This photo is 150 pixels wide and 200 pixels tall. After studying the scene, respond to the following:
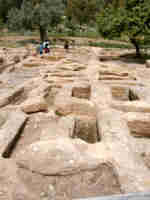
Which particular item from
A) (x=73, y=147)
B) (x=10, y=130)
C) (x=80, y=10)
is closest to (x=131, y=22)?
(x=10, y=130)

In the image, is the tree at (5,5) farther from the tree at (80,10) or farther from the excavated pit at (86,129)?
the excavated pit at (86,129)

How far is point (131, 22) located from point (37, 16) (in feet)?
38.4

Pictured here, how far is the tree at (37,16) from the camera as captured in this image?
19062mm

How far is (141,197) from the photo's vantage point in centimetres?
125

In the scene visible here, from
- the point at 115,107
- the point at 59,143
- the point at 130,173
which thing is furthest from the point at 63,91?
the point at 130,173

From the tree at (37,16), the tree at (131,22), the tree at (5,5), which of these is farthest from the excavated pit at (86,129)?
the tree at (5,5)

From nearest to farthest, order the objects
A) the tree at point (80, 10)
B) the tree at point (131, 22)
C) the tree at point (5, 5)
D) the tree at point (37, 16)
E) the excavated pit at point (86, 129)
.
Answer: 1. the excavated pit at point (86, 129)
2. the tree at point (131, 22)
3. the tree at point (37, 16)
4. the tree at point (5, 5)
5. the tree at point (80, 10)

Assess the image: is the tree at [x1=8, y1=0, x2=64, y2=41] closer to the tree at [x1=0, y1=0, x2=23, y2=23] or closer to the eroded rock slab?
the tree at [x1=0, y1=0, x2=23, y2=23]

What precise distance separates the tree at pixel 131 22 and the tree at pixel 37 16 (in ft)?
31.2

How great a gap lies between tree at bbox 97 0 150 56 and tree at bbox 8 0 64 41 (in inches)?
375

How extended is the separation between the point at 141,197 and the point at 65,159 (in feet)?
3.27

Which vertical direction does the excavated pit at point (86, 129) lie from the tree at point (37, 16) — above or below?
below

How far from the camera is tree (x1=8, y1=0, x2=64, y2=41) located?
1906 centimetres

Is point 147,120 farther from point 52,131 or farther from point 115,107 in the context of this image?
point 52,131
